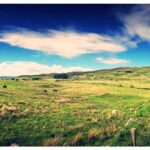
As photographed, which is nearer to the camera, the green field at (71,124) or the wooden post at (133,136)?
the green field at (71,124)

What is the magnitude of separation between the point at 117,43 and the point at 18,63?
548cm

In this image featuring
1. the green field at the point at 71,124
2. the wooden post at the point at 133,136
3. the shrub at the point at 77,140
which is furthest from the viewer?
the wooden post at the point at 133,136

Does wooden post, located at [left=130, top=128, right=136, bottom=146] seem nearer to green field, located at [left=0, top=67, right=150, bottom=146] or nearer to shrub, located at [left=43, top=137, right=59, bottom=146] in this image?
green field, located at [left=0, top=67, right=150, bottom=146]

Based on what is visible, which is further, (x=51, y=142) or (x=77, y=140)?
(x=77, y=140)

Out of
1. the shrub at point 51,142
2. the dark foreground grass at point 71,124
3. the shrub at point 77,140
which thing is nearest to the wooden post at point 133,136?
the dark foreground grass at point 71,124

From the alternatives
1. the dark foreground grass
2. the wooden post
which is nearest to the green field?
the dark foreground grass

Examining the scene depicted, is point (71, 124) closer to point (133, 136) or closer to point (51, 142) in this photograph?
point (51, 142)

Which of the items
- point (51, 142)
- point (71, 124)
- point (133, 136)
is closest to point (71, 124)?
point (71, 124)

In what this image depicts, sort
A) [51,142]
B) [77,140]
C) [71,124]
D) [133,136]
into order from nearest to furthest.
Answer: [51,142]
[77,140]
[133,136]
[71,124]

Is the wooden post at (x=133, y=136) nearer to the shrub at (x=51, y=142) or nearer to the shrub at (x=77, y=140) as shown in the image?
the shrub at (x=77, y=140)

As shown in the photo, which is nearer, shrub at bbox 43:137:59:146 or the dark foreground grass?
shrub at bbox 43:137:59:146

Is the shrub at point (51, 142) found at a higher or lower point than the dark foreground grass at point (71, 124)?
lower

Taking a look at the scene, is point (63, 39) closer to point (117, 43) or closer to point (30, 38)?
point (30, 38)

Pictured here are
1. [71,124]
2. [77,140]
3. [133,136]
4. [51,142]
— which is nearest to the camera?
[51,142]
